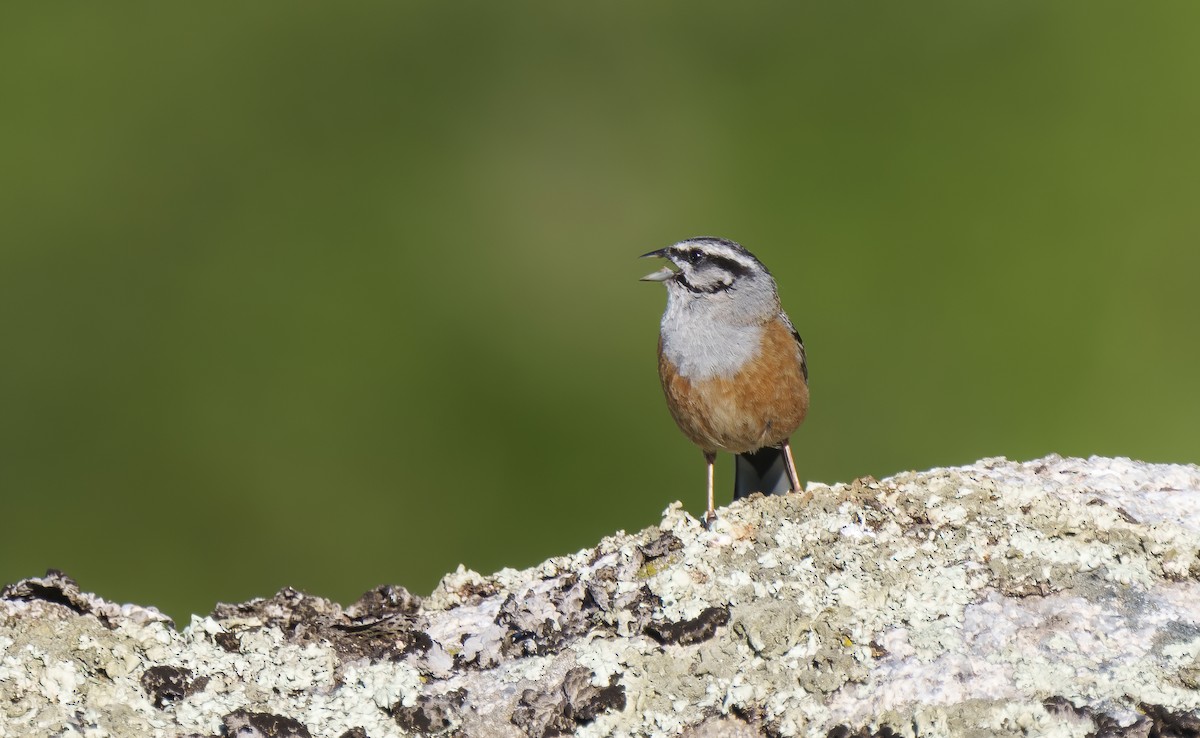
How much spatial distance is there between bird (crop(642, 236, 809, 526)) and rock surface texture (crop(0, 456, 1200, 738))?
1935 millimetres

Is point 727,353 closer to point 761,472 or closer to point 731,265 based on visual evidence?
point 731,265

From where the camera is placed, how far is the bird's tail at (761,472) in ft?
20.7

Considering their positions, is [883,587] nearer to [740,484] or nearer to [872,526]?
[872,526]

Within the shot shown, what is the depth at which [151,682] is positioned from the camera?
10.3 feet

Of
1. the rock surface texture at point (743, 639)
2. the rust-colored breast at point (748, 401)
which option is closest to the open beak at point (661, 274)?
the rust-colored breast at point (748, 401)

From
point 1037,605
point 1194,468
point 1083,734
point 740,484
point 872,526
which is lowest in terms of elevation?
point 1083,734

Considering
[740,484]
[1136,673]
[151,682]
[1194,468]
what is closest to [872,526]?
[1136,673]

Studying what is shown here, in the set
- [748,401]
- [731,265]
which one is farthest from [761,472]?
[731,265]

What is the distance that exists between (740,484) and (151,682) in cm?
384

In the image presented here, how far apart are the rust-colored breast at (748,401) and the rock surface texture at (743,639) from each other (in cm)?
191

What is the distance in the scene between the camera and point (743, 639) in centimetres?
310

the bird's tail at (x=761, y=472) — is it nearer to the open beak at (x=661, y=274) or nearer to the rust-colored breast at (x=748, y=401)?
the rust-colored breast at (x=748, y=401)

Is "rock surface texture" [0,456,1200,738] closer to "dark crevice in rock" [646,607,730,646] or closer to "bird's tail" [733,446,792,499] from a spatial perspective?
"dark crevice in rock" [646,607,730,646]

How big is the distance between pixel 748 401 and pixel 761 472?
0.97 metres
